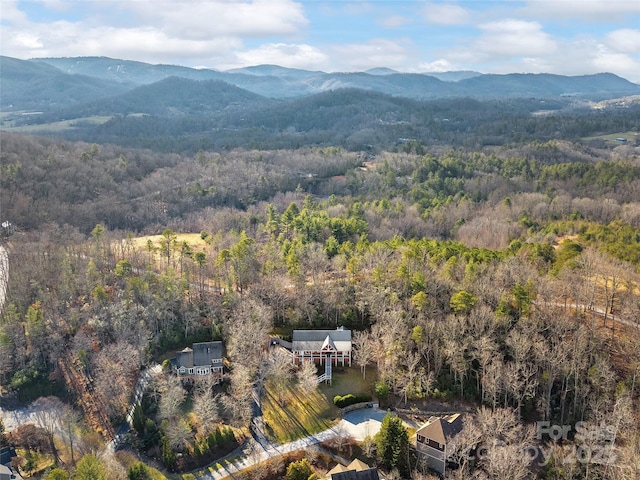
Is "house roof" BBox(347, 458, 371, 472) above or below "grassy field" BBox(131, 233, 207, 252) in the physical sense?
below

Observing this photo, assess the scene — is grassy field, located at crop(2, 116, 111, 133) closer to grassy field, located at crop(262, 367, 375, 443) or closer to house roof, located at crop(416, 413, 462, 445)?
grassy field, located at crop(262, 367, 375, 443)

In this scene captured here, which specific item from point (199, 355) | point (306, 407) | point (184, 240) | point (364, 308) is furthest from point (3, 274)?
point (364, 308)

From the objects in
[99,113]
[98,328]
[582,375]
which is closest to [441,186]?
[582,375]

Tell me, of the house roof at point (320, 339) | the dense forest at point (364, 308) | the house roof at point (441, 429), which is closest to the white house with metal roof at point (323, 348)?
the house roof at point (320, 339)

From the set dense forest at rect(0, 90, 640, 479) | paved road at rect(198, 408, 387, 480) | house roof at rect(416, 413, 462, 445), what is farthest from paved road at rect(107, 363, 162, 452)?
house roof at rect(416, 413, 462, 445)

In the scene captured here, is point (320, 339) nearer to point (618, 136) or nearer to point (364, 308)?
point (364, 308)

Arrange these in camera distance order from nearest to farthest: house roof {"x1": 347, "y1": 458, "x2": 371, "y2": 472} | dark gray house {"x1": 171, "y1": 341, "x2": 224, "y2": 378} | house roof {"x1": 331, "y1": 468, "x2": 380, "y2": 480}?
house roof {"x1": 331, "y1": 468, "x2": 380, "y2": 480} → house roof {"x1": 347, "y1": 458, "x2": 371, "y2": 472} → dark gray house {"x1": 171, "y1": 341, "x2": 224, "y2": 378}
